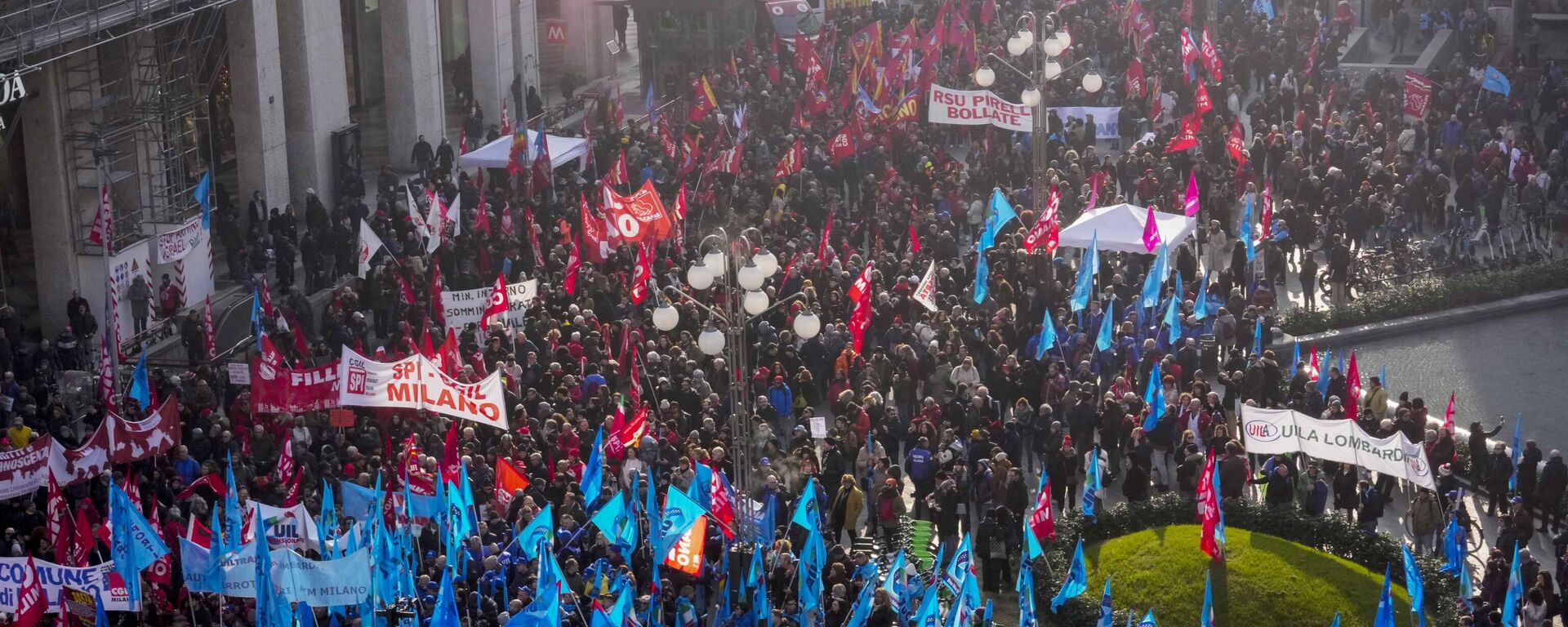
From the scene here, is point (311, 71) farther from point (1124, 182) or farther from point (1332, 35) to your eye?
point (1332, 35)

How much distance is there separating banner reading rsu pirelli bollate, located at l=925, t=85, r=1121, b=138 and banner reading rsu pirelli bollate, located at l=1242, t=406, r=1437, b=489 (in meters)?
11.8

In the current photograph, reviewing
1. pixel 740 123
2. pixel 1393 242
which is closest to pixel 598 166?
pixel 740 123

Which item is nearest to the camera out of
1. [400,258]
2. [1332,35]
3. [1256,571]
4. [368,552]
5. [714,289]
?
[368,552]

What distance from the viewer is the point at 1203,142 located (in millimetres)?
40594

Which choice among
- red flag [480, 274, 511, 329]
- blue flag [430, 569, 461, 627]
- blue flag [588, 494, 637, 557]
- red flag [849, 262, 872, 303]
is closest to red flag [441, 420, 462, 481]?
blue flag [588, 494, 637, 557]

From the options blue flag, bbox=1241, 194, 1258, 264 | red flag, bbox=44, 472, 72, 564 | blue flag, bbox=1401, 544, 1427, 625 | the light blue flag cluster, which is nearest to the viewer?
the light blue flag cluster

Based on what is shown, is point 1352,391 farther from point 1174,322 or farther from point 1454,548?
point 1454,548

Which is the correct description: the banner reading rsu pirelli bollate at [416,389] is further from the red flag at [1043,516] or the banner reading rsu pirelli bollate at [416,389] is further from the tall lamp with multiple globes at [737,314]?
the red flag at [1043,516]

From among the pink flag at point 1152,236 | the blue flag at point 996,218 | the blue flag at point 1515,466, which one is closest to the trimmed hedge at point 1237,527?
the blue flag at point 1515,466

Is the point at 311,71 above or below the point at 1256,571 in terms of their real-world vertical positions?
above

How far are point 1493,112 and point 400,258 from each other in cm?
2140

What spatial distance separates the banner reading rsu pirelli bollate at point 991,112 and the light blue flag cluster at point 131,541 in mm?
18876

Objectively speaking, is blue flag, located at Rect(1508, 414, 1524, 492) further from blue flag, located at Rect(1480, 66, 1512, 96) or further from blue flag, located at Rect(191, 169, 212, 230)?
blue flag, located at Rect(191, 169, 212, 230)

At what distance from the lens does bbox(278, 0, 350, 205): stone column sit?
4203cm
